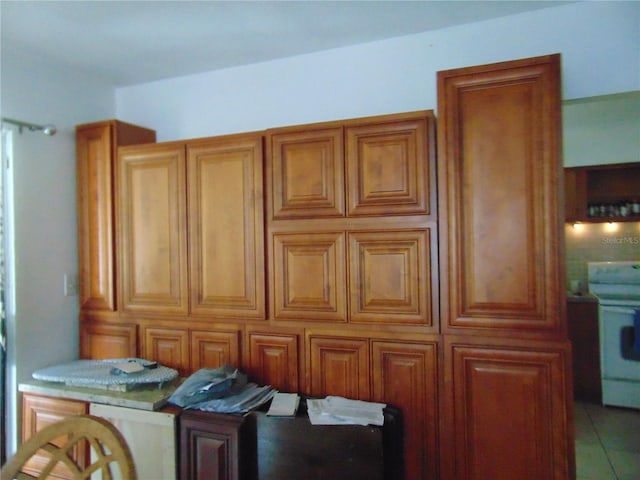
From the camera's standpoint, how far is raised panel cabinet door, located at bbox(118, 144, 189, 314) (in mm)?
2207

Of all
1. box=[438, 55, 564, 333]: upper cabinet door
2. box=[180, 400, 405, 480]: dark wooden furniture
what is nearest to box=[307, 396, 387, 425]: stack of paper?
box=[180, 400, 405, 480]: dark wooden furniture

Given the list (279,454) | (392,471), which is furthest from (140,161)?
(392,471)

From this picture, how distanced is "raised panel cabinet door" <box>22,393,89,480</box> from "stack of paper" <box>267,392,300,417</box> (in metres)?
0.98

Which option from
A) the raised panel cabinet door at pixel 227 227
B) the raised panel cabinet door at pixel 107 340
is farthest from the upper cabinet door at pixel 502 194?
the raised panel cabinet door at pixel 107 340

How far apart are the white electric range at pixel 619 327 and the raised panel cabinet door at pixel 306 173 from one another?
1.27 metres

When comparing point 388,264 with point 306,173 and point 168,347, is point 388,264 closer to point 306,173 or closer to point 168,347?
point 306,173

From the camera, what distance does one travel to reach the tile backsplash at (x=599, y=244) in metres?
1.81

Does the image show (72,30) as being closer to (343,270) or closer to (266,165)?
(266,165)

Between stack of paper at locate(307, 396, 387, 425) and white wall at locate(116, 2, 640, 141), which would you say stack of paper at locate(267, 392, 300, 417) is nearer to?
stack of paper at locate(307, 396, 387, 425)

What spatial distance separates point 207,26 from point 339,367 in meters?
1.81

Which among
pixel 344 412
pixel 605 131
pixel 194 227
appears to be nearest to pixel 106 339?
pixel 194 227

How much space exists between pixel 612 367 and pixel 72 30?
326 cm

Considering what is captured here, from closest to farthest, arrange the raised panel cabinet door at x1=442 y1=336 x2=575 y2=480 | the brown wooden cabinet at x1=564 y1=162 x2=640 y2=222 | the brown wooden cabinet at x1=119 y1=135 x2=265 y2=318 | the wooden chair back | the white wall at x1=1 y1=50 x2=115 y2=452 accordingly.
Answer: the wooden chair back → the raised panel cabinet door at x1=442 y1=336 x2=575 y2=480 → the brown wooden cabinet at x1=564 y1=162 x2=640 y2=222 → the brown wooden cabinet at x1=119 y1=135 x2=265 y2=318 → the white wall at x1=1 y1=50 x2=115 y2=452

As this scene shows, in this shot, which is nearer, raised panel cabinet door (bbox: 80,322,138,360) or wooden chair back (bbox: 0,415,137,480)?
wooden chair back (bbox: 0,415,137,480)
